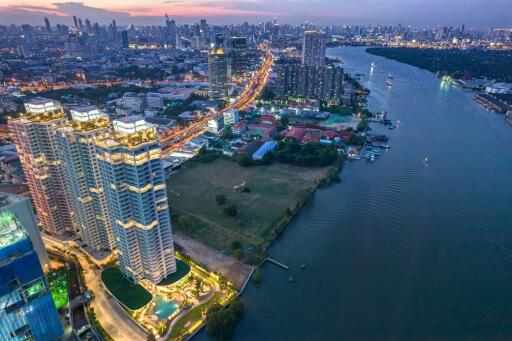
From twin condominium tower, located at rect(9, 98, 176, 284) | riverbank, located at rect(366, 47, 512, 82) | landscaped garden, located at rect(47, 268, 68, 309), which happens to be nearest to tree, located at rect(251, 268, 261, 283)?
twin condominium tower, located at rect(9, 98, 176, 284)

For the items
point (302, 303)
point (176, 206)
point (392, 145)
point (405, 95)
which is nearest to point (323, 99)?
point (405, 95)

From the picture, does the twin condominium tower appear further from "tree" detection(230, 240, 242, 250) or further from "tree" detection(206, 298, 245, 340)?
"tree" detection(206, 298, 245, 340)

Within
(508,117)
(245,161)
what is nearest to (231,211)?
(245,161)

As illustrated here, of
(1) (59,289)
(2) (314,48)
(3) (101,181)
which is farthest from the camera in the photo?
(2) (314,48)

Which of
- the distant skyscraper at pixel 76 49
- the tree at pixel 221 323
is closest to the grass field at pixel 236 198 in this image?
the tree at pixel 221 323

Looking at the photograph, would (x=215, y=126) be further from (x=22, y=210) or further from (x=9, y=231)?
(x=9, y=231)

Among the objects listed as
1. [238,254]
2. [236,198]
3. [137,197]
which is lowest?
[236,198]

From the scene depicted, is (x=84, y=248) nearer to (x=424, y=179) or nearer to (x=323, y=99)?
(x=424, y=179)

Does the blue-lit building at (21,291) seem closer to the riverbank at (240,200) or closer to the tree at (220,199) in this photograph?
the riverbank at (240,200)
